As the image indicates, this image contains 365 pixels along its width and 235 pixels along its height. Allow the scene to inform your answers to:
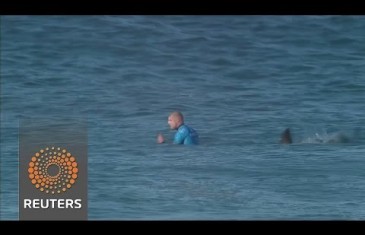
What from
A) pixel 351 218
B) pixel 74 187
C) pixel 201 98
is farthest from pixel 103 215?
pixel 351 218

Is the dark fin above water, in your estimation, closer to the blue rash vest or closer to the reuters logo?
the blue rash vest

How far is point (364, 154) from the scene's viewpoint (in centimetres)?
814

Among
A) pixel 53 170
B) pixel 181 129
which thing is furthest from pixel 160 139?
pixel 53 170

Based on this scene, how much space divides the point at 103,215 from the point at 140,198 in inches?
9.6

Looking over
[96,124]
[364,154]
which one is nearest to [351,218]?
[364,154]

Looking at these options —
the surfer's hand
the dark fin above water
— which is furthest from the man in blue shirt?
the dark fin above water

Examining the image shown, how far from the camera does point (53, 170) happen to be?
311 inches

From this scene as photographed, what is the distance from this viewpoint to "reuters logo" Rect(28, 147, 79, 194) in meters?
7.87

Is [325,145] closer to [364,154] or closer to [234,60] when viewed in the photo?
[364,154]

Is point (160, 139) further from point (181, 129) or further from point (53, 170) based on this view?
point (53, 170)

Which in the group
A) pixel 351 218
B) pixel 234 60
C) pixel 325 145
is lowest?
pixel 351 218

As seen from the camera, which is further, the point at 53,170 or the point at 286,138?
the point at 286,138

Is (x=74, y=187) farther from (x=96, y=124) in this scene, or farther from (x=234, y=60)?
(x=234, y=60)

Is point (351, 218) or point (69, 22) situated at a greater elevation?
point (69, 22)
